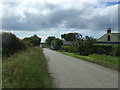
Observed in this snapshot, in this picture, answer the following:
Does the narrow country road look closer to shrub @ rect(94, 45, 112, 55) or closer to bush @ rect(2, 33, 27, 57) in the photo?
bush @ rect(2, 33, 27, 57)

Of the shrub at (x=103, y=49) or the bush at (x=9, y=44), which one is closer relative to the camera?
the bush at (x=9, y=44)

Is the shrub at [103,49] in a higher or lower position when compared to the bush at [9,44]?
lower

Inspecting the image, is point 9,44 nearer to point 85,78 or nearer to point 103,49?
point 85,78

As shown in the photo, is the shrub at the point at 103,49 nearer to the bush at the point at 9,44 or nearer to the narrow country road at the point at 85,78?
the bush at the point at 9,44

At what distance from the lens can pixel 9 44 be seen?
20.6m

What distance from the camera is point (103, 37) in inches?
2088

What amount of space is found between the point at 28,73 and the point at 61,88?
1.79m

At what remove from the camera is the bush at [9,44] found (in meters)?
19.3

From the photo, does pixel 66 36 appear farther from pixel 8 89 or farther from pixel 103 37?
pixel 8 89

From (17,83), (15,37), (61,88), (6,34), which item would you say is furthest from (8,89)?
(15,37)

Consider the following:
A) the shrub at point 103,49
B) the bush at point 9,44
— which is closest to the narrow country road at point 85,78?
the bush at point 9,44

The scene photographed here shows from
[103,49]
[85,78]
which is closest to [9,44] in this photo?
[85,78]

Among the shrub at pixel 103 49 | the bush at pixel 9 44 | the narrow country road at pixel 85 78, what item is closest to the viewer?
the narrow country road at pixel 85 78

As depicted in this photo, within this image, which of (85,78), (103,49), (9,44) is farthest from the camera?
(103,49)
